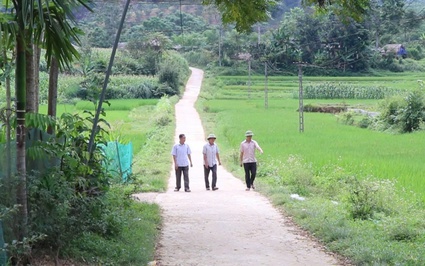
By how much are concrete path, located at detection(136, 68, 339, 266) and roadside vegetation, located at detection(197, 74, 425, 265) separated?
40 centimetres

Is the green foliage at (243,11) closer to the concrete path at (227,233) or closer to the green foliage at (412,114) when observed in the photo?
the concrete path at (227,233)

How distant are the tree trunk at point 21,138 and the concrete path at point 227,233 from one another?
8.09ft

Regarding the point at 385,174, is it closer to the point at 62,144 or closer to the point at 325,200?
the point at 325,200

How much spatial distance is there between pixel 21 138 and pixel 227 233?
4712mm

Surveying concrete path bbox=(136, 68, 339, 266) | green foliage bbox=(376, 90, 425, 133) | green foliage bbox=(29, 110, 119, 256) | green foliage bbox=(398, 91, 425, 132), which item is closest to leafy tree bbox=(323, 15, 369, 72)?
green foliage bbox=(376, 90, 425, 133)

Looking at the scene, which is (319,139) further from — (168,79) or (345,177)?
(168,79)

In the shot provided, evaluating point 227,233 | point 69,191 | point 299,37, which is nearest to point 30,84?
point 69,191

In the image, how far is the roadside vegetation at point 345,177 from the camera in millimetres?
9703

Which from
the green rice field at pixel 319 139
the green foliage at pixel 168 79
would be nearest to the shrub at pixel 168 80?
the green foliage at pixel 168 79

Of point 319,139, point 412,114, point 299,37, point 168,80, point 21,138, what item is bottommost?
point 319,139

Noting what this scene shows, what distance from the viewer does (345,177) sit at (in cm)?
1577

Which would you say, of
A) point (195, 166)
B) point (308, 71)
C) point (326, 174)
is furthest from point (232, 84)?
point (326, 174)

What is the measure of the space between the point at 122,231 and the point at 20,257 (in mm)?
3057

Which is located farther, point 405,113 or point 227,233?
point 405,113
